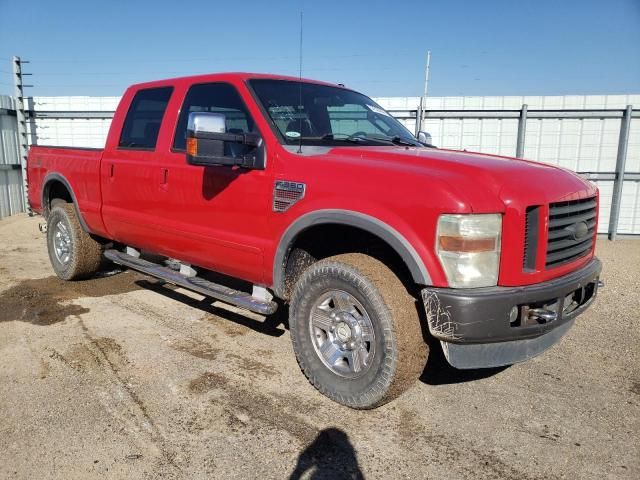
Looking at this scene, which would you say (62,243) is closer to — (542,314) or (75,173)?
(75,173)

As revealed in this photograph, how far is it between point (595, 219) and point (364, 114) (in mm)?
1976

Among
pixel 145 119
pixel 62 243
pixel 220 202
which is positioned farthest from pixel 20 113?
pixel 220 202

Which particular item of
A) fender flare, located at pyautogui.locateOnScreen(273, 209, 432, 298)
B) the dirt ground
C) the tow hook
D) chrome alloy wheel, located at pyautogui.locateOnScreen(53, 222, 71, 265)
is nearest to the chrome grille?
the tow hook

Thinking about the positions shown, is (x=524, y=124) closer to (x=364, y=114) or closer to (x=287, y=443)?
(x=364, y=114)

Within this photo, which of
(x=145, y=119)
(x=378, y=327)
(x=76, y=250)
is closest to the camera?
(x=378, y=327)

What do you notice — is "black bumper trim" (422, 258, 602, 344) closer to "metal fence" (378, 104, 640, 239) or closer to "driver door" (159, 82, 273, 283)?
"driver door" (159, 82, 273, 283)

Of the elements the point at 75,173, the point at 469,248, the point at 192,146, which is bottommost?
the point at 469,248

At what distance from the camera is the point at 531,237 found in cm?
273

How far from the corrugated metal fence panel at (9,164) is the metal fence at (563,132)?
25.5 ft

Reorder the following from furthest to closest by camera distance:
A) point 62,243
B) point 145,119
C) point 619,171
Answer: point 619,171 → point 62,243 → point 145,119

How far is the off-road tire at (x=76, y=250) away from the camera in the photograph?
5578 millimetres

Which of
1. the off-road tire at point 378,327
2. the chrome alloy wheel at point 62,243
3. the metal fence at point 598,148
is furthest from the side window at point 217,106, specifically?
the metal fence at point 598,148

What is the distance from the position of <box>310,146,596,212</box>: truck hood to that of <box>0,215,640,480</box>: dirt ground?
4.29 feet

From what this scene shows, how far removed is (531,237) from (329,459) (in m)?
1.57
